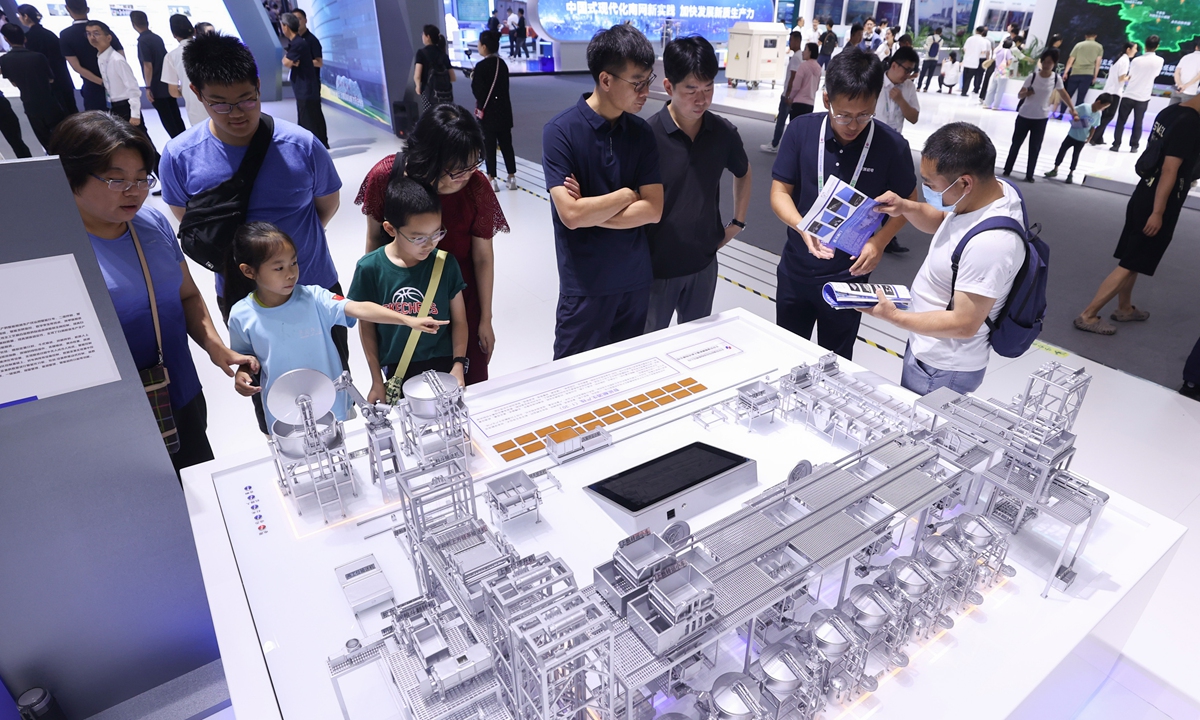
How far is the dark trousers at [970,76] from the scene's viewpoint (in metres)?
11.5

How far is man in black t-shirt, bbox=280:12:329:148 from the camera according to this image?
713cm

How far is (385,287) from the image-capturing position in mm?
2119

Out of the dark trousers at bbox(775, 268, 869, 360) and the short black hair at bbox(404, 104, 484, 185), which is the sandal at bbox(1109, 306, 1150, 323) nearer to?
the dark trousers at bbox(775, 268, 869, 360)

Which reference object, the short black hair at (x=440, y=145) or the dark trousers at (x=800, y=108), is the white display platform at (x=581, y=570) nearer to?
the short black hair at (x=440, y=145)

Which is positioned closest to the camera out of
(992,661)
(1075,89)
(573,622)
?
(573,622)

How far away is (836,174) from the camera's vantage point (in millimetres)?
2525

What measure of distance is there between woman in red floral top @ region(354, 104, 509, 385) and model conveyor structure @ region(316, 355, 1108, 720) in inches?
30.3

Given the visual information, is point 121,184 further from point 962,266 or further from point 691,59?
point 962,266

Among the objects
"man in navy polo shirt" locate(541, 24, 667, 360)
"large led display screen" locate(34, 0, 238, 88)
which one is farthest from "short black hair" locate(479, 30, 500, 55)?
"man in navy polo shirt" locate(541, 24, 667, 360)

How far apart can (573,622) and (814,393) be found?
1178 millimetres

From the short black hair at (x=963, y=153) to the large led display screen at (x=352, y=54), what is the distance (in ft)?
26.0

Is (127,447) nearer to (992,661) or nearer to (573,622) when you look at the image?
(573,622)

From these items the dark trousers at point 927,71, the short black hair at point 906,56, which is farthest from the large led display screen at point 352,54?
the dark trousers at point 927,71

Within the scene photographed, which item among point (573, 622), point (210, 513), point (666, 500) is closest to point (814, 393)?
point (666, 500)
